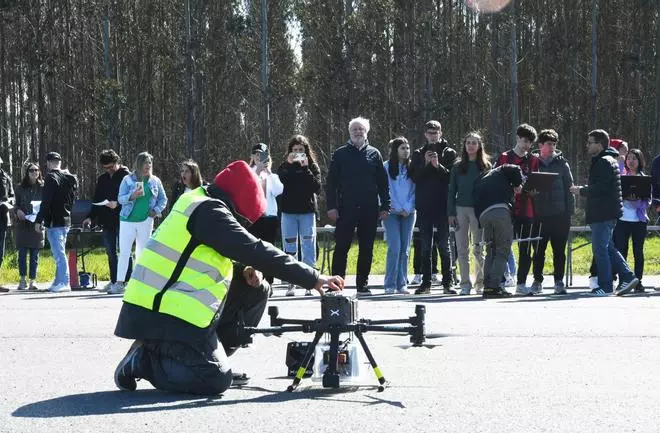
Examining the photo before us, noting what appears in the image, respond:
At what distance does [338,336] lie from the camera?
28.0 ft

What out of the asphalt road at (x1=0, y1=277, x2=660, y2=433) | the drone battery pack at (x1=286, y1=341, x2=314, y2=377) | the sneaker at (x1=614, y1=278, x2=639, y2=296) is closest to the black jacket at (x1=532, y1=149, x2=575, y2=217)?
the sneaker at (x1=614, y1=278, x2=639, y2=296)

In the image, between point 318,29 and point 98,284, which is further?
point 318,29

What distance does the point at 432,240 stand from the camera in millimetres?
17781

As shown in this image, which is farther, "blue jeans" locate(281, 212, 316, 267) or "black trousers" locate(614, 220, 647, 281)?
"black trousers" locate(614, 220, 647, 281)

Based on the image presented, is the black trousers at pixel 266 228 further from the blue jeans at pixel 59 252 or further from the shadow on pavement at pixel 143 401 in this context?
the shadow on pavement at pixel 143 401

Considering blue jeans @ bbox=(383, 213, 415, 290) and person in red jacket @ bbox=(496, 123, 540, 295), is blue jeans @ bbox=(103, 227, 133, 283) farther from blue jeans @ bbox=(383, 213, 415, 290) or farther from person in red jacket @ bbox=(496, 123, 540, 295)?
person in red jacket @ bbox=(496, 123, 540, 295)

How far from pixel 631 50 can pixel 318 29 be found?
1164 centimetres

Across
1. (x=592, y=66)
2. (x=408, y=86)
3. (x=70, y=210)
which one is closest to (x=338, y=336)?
(x=70, y=210)

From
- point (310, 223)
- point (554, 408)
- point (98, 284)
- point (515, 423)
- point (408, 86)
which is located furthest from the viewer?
point (408, 86)

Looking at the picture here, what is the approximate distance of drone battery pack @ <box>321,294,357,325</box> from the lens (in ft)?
28.0

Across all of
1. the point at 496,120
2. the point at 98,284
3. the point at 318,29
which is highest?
the point at 318,29

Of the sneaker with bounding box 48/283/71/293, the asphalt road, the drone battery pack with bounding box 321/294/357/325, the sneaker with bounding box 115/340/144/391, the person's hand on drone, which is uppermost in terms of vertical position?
the person's hand on drone

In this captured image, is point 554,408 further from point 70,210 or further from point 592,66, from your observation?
point 592,66

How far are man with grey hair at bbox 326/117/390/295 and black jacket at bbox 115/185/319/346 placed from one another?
348 inches
